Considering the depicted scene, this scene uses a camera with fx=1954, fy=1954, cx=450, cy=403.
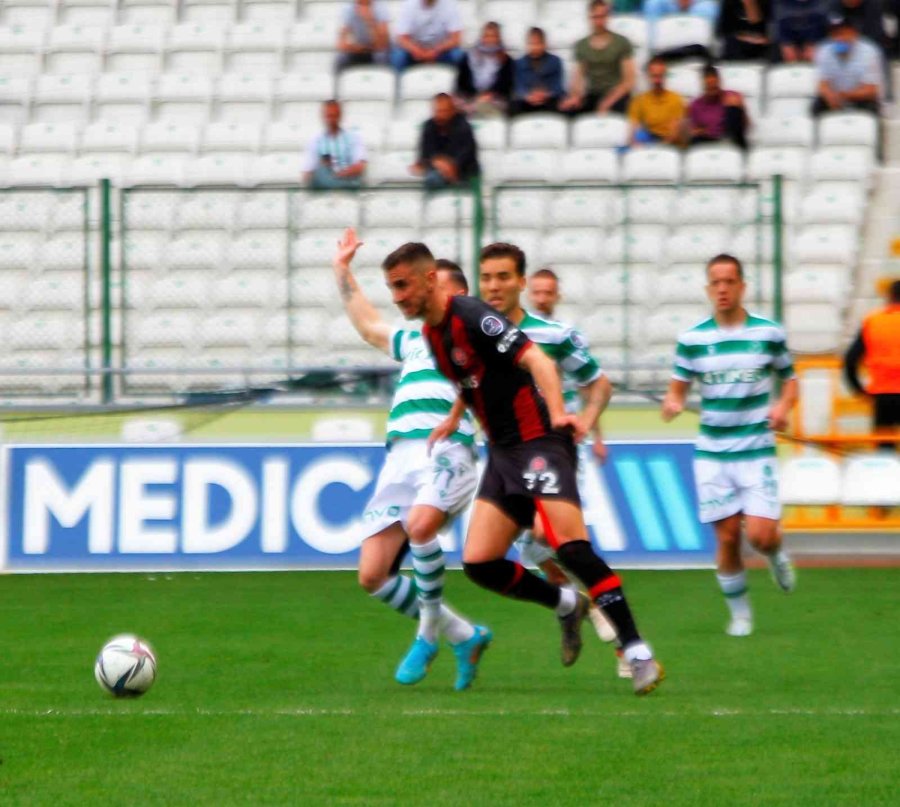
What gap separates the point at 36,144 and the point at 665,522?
26.6 ft

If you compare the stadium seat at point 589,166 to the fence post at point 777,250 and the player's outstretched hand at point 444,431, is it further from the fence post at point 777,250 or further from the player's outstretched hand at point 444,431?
the player's outstretched hand at point 444,431

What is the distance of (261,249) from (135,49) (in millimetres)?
5245

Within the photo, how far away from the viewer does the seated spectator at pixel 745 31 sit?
18594 mm

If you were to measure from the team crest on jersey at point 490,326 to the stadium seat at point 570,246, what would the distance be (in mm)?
8073

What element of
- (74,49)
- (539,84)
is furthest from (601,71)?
(74,49)

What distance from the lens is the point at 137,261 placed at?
1584 centimetres

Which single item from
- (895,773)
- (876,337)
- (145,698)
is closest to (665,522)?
(876,337)

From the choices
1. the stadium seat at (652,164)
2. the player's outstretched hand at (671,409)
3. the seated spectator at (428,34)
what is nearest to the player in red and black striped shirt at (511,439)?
the player's outstretched hand at (671,409)

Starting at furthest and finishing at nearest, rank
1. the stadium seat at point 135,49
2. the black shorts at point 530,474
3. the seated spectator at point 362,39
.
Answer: the stadium seat at point 135,49 < the seated spectator at point 362,39 < the black shorts at point 530,474

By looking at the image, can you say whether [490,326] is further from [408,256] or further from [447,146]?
[447,146]

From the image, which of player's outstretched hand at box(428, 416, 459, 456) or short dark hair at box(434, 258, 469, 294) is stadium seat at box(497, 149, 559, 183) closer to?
short dark hair at box(434, 258, 469, 294)

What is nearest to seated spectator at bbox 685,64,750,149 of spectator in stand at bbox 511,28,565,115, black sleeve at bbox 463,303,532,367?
spectator in stand at bbox 511,28,565,115

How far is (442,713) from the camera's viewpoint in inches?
301

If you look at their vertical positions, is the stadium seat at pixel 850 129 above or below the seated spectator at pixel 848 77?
below
